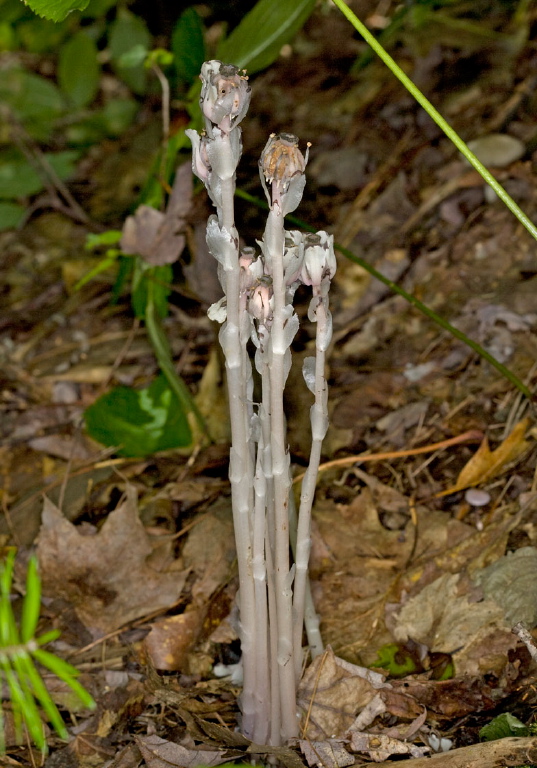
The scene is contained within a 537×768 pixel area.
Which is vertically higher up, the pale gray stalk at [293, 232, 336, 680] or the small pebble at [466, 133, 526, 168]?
the small pebble at [466, 133, 526, 168]

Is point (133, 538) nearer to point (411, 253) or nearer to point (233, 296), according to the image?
point (233, 296)

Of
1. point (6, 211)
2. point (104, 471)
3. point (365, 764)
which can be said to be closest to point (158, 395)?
point (104, 471)

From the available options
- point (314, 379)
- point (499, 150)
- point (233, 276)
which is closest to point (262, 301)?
point (233, 276)

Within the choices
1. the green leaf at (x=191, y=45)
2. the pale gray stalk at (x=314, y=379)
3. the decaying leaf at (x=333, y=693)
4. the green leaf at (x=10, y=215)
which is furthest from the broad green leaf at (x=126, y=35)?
the decaying leaf at (x=333, y=693)

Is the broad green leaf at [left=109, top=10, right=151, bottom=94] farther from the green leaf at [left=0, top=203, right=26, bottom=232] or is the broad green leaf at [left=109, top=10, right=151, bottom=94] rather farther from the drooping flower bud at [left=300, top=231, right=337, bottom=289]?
the drooping flower bud at [left=300, top=231, right=337, bottom=289]

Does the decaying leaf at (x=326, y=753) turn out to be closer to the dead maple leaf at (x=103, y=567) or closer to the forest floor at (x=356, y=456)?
the forest floor at (x=356, y=456)

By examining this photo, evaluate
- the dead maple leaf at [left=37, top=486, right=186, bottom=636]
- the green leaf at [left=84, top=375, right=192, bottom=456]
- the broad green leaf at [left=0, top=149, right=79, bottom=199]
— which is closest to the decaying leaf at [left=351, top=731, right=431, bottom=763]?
the dead maple leaf at [left=37, top=486, right=186, bottom=636]
